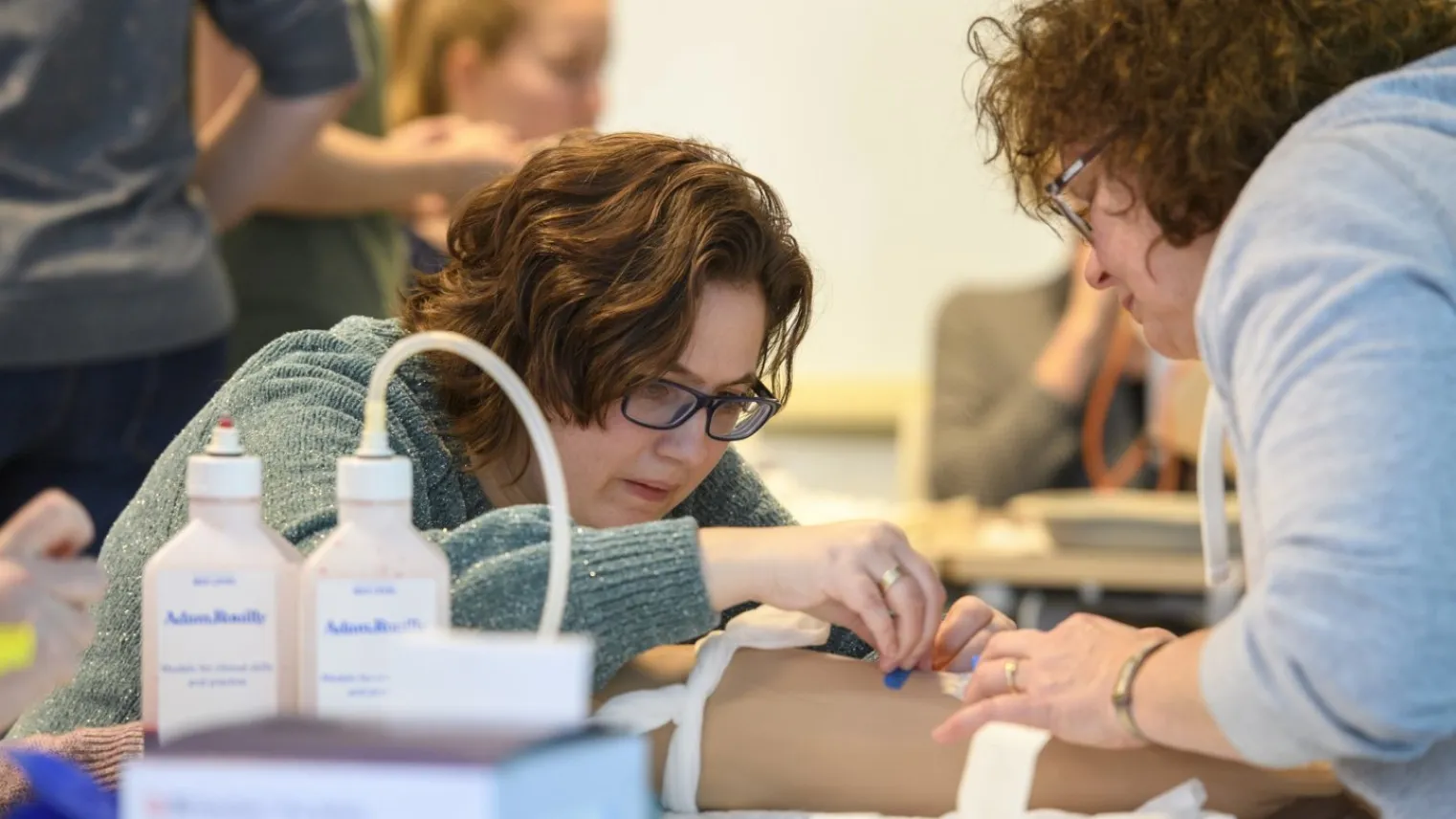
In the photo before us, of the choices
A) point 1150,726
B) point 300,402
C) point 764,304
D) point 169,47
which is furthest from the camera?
point 169,47

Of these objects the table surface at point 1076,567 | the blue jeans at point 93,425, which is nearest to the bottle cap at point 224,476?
the blue jeans at point 93,425

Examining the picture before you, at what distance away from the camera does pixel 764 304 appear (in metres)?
1.49

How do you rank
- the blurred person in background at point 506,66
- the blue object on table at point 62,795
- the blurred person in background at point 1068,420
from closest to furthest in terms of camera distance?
the blue object on table at point 62,795
the blurred person in background at point 506,66
the blurred person in background at point 1068,420

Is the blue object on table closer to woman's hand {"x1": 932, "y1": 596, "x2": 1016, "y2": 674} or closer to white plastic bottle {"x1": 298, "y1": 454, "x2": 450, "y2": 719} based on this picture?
white plastic bottle {"x1": 298, "y1": 454, "x2": 450, "y2": 719}

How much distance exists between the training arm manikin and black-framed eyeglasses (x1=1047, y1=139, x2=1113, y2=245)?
0.34m

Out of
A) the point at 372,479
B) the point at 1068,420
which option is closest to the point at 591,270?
the point at 372,479

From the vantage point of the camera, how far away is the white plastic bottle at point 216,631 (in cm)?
91

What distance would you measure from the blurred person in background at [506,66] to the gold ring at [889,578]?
1.84m

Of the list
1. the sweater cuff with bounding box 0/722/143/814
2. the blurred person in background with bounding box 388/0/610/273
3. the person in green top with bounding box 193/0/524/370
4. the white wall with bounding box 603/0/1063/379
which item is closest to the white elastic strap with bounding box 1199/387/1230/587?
the sweater cuff with bounding box 0/722/143/814

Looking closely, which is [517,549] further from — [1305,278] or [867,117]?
[867,117]

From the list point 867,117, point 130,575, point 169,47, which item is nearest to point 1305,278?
point 130,575

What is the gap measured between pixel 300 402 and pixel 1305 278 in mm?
710

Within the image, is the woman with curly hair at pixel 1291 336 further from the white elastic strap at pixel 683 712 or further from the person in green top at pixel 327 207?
A: the person in green top at pixel 327 207

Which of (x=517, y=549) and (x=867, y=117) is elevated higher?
(x=517, y=549)
